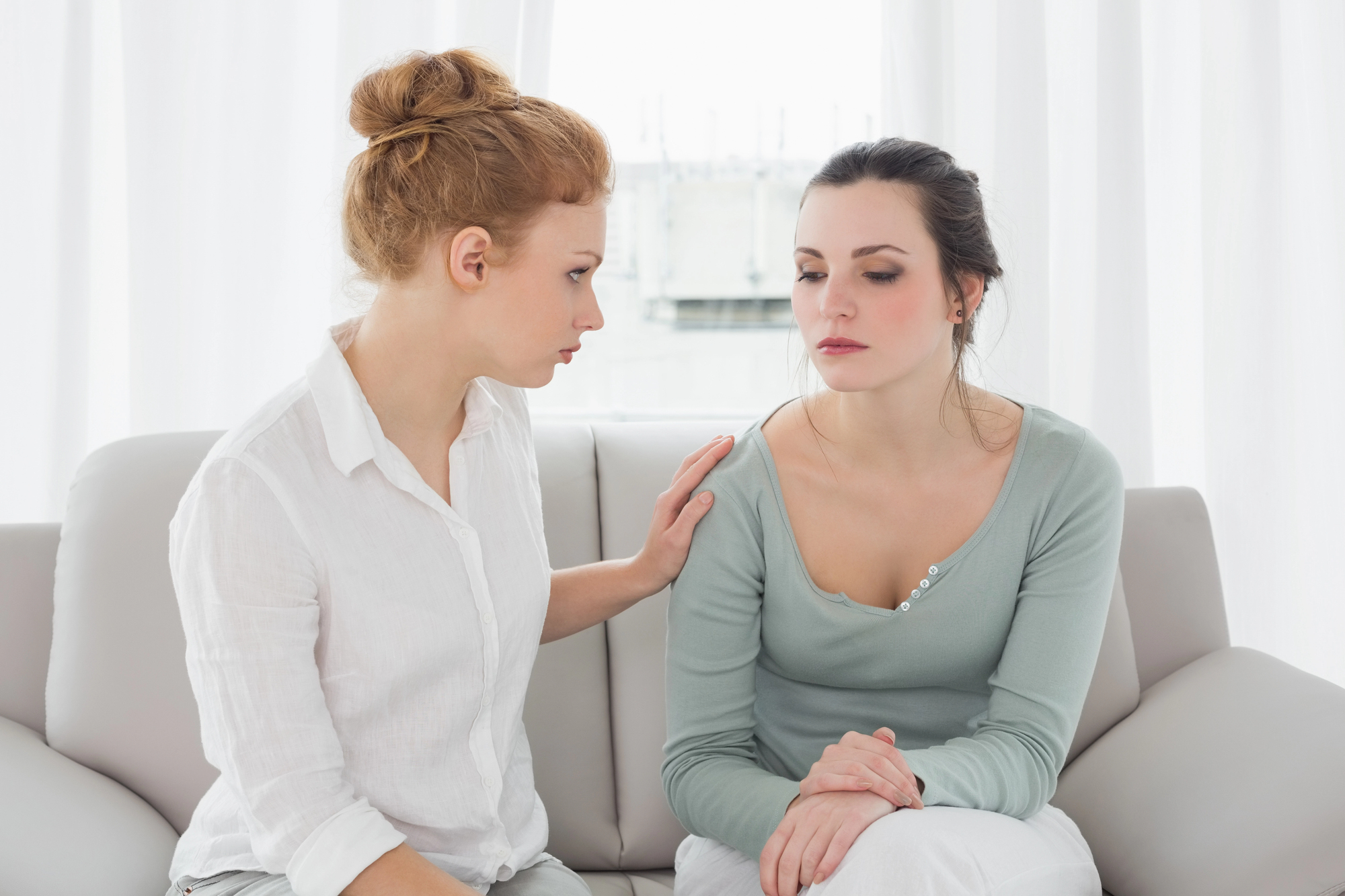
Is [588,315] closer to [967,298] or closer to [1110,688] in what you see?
[967,298]

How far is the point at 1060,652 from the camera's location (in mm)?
1253

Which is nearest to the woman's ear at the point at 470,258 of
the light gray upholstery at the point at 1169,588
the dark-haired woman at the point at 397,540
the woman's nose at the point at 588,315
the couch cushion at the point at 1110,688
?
the dark-haired woman at the point at 397,540

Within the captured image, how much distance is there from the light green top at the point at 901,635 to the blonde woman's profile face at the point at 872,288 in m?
0.18

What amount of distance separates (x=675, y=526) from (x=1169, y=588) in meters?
0.88

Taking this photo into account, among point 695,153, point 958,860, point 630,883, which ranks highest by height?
point 695,153

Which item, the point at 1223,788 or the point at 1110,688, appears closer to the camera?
the point at 1223,788

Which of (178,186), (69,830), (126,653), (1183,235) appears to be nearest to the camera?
(69,830)

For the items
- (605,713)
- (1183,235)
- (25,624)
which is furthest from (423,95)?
(1183,235)

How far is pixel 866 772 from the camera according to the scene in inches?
42.4

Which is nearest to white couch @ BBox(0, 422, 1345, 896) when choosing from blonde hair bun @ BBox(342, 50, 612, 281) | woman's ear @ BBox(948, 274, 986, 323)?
woman's ear @ BBox(948, 274, 986, 323)

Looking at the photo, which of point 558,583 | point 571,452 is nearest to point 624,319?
point 571,452

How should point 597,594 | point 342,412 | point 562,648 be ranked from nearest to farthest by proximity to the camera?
point 342,412, point 597,594, point 562,648

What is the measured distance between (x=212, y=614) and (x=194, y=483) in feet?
0.42

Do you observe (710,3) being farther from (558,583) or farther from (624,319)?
(558,583)
